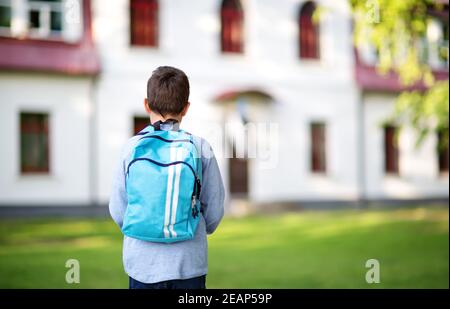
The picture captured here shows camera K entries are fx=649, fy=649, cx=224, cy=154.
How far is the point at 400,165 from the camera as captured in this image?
19.0 meters

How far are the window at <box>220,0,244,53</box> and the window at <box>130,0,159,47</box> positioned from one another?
6.24ft

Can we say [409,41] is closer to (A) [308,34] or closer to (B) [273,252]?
(B) [273,252]

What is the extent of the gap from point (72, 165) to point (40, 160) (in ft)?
2.46

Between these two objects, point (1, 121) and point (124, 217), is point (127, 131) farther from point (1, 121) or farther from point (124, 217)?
point (124, 217)

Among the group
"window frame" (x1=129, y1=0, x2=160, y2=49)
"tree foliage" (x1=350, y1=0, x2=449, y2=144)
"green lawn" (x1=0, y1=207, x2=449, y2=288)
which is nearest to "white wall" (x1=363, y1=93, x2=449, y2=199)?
"green lawn" (x1=0, y1=207, x2=449, y2=288)

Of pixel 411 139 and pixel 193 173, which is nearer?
pixel 193 173

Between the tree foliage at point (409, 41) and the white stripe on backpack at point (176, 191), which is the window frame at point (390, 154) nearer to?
the tree foliage at point (409, 41)

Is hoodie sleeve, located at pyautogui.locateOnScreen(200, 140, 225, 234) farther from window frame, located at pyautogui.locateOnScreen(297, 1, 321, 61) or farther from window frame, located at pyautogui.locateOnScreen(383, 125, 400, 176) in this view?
window frame, located at pyautogui.locateOnScreen(383, 125, 400, 176)

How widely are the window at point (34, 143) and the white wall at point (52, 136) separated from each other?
14 cm

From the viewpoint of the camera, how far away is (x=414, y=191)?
18781mm

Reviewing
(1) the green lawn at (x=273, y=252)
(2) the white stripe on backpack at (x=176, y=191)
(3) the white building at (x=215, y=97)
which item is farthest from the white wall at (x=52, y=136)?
(2) the white stripe on backpack at (x=176, y=191)

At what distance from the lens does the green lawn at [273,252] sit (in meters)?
6.52

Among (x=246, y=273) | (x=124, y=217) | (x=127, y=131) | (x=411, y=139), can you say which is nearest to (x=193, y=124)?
(x=127, y=131)

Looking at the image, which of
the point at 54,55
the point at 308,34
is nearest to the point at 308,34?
the point at 308,34
